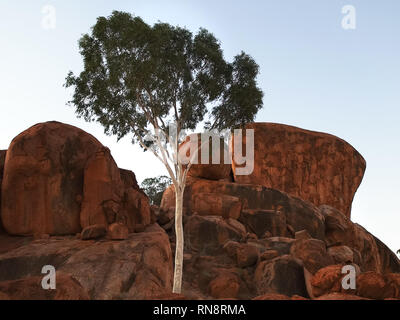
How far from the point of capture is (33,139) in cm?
2444

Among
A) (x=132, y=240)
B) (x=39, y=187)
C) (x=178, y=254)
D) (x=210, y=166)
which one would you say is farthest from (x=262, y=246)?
(x=39, y=187)

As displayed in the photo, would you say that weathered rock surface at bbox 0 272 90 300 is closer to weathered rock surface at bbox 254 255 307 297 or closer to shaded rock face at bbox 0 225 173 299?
shaded rock face at bbox 0 225 173 299

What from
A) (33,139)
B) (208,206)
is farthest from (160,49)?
(208,206)

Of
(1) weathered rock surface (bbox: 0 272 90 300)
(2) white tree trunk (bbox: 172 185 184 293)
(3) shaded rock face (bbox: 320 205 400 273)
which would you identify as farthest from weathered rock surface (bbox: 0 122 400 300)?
(1) weathered rock surface (bbox: 0 272 90 300)

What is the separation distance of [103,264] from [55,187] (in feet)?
19.4

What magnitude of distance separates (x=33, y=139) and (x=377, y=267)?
30.3 meters

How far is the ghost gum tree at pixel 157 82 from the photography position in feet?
88.9

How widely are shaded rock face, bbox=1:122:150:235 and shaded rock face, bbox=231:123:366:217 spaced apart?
2163 centimetres

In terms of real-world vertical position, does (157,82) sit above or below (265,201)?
above

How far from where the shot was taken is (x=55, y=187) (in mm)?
24297

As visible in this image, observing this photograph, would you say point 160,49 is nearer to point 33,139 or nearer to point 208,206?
point 33,139

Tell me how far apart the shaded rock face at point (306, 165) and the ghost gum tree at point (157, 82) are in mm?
15636

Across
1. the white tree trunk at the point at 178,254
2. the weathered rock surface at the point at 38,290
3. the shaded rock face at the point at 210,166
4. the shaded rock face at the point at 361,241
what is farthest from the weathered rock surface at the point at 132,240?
the weathered rock surface at the point at 38,290

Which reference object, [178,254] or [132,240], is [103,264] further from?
[178,254]
